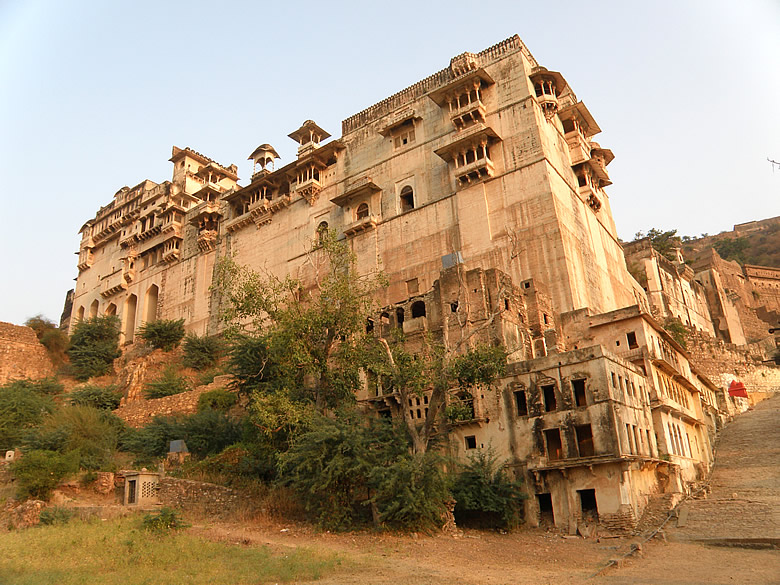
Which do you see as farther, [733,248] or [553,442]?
[733,248]

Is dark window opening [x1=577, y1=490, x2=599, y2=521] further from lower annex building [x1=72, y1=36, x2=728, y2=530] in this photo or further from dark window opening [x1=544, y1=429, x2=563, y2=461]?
dark window opening [x1=544, y1=429, x2=563, y2=461]

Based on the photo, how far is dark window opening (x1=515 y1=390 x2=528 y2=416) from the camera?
727 inches

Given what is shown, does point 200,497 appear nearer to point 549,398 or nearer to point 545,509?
point 545,509

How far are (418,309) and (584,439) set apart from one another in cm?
963

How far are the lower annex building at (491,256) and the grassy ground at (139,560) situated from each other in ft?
23.3

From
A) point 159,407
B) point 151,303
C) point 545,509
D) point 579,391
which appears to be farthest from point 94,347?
point 579,391

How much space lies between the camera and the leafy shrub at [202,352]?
37.0m

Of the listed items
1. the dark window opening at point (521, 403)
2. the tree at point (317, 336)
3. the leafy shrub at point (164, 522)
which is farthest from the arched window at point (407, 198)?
the leafy shrub at point (164, 522)

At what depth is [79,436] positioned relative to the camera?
22078 millimetres

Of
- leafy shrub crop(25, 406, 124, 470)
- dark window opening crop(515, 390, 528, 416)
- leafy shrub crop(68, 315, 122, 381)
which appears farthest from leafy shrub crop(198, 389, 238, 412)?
leafy shrub crop(68, 315, 122, 381)

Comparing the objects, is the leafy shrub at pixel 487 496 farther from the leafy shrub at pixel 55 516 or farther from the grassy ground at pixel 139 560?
the leafy shrub at pixel 55 516

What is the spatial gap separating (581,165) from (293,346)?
2203 cm

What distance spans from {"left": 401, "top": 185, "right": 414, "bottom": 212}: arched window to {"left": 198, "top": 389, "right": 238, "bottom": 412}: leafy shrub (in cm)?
1434

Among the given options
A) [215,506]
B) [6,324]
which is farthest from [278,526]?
[6,324]
